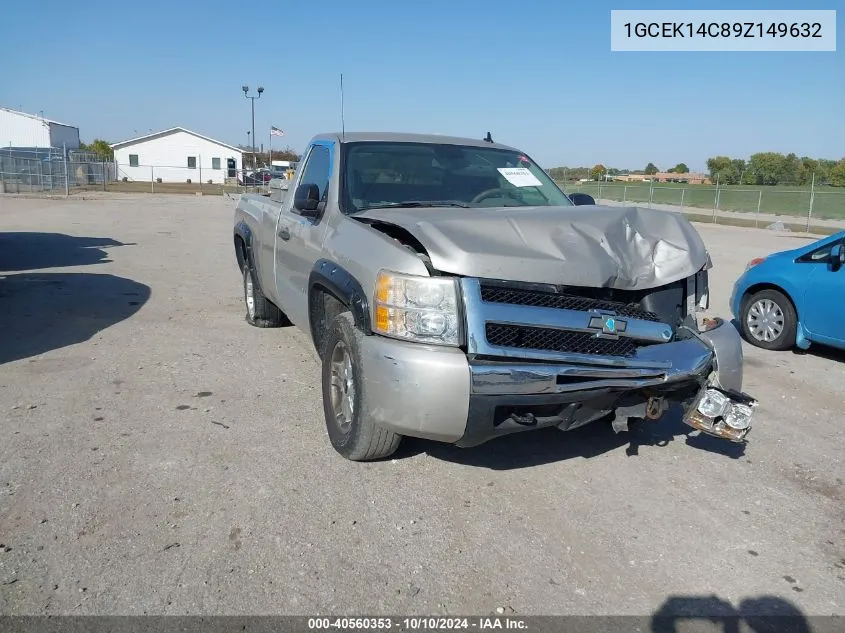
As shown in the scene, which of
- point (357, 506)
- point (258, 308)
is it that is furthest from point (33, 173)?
point (357, 506)

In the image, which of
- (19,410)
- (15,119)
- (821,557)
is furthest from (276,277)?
(15,119)

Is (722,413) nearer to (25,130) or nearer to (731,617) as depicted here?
(731,617)

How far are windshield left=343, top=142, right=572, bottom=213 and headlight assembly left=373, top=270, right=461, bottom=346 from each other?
4.16 feet

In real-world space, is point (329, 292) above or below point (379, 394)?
above

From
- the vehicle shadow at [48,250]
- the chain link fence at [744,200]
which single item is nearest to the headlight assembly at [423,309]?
the vehicle shadow at [48,250]

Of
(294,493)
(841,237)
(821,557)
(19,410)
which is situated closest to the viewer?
(821,557)

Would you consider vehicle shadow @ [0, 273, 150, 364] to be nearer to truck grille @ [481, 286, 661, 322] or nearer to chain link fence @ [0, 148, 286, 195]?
truck grille @ [481, 286, 661, 322]

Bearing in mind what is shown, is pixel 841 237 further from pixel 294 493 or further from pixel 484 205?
pixel 294 493

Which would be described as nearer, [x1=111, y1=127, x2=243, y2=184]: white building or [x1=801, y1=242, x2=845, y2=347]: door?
[x1=801, y1=242, x2=845, y2=347]: door

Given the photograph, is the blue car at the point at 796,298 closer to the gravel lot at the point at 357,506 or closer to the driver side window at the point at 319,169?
the gravel lot at the point at 357,506

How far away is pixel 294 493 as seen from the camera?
3.66m

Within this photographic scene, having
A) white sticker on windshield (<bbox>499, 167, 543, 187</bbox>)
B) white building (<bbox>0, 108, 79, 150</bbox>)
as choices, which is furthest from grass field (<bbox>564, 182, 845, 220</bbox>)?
white building (<bbox>0, 108, 79, 150</bbox>)

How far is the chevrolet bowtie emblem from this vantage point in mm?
3459

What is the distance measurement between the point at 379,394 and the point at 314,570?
85 cm
